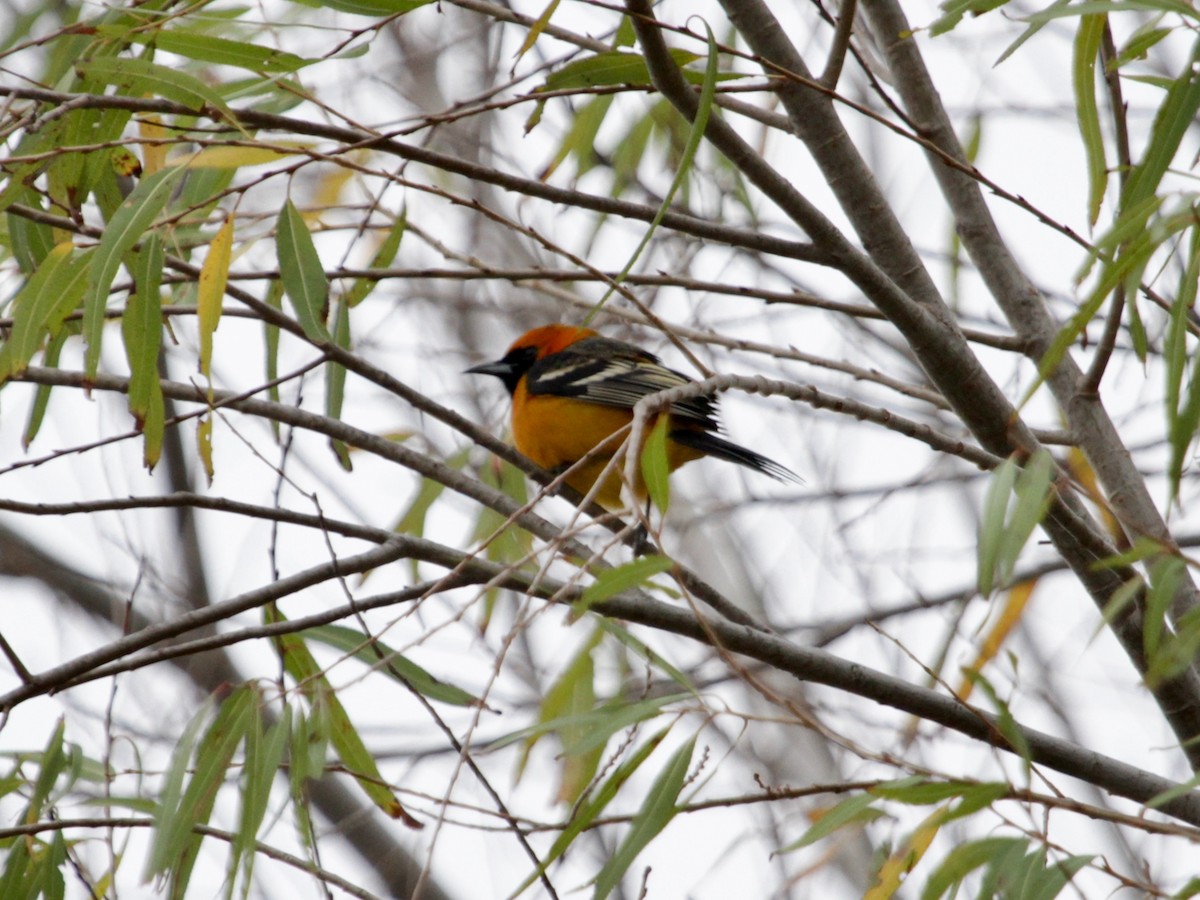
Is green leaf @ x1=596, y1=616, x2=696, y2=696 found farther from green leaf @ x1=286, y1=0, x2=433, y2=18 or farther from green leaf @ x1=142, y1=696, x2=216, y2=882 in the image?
green leaf @ x1=286, y1=0, x2=433, y2=18

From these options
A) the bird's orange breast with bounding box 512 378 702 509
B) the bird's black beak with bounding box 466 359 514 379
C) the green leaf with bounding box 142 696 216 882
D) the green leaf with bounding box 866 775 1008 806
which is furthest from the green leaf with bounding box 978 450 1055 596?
the bird's black beak with bounding box 466 359 514 379

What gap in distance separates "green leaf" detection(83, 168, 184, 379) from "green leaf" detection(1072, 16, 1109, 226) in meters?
1.45

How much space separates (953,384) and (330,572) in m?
1.12

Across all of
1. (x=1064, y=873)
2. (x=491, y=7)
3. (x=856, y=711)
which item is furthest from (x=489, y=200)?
(x=1064, y=873)

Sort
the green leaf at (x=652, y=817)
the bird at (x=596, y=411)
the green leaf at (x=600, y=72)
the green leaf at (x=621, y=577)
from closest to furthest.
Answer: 1. the green leaf at (x=621, y=577)
2. the green leaf at (x=652, y=817)
3. the green leaf at (x=600, y=72)
4. the bird at (x=596, y=411)

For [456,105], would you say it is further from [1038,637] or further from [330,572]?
[1038,637]

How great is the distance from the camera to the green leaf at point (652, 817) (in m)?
1.77

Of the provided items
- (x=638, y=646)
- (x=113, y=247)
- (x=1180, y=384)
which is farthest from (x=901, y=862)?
(x=113, y=247)

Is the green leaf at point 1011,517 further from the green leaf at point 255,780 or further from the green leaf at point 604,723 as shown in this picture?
the green leaf at point 255,780

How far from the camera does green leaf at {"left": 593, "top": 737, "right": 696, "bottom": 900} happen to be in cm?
177

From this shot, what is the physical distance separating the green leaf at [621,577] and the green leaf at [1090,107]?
3.20ft

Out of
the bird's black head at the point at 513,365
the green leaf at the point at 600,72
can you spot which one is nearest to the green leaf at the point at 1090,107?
the green leaf at the point at 600,72

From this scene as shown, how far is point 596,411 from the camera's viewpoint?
4.57 meters

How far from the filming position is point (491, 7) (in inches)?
93.6
